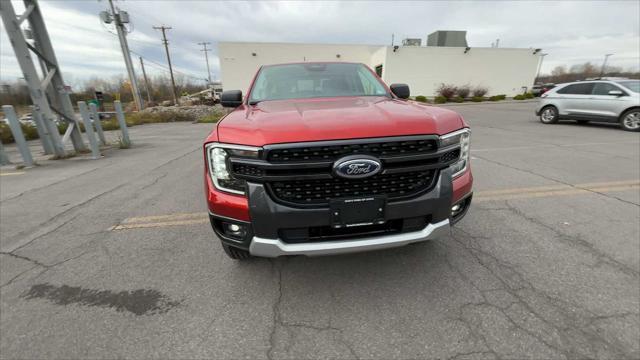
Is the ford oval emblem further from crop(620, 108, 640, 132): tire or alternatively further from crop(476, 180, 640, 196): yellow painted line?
crop(620, 108, 640, 132): tire

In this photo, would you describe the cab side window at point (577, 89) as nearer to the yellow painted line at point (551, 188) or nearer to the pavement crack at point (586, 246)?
the yellow painted line at point (551, 188)

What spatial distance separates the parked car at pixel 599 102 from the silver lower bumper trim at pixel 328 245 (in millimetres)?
11483

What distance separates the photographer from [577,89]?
32.2 feet

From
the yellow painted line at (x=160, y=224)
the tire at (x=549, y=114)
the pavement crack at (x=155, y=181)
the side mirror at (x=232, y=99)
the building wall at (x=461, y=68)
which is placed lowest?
the pavement crack at (x=155, y=181)

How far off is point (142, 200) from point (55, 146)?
536 centimetres

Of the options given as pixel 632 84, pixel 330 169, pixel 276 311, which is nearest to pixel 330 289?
pixel 276 311

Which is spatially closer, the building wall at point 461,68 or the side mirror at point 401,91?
the side mirror at point 401,91

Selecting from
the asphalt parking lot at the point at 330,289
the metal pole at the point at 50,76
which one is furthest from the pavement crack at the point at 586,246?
the metal pole at the point at 50,76

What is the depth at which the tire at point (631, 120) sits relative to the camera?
865 cm

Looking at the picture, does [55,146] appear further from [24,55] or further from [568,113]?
[568,113]

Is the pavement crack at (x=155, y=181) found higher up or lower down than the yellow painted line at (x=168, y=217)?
lower down

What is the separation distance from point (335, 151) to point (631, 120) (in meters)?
12.0

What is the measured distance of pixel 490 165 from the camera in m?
5.45

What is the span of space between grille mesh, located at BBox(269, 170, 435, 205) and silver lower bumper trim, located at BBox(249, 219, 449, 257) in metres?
0.26
